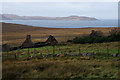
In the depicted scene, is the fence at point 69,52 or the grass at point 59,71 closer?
the grass at point 59,71

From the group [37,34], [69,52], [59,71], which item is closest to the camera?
[59,71]

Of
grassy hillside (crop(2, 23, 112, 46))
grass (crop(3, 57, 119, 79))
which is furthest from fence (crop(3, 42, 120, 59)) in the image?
grassy hillside (crop(2, 23, 112, 46))

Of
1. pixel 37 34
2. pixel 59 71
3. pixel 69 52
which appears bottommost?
pixel 59 71

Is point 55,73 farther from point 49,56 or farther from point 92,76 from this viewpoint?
point 49,56

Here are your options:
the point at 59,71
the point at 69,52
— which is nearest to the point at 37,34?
the point at 69,52

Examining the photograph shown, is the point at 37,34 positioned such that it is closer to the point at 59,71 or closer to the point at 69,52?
the point at 69,52

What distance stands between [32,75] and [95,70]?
3392mm

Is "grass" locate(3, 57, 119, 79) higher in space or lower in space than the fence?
lower

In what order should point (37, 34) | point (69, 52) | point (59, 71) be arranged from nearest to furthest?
1. point (59, 71)
2. point (69, 52)
3. point (37, 34)

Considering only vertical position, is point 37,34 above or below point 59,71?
above

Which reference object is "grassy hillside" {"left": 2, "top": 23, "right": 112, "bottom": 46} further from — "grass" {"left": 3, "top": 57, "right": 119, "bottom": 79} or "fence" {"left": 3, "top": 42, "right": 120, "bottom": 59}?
"grass" {"left": 3, "top": 57, "right": 119, "bottom": 79}

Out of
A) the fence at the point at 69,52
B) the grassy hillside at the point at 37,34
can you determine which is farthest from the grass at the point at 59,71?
the grassy hillside at the point at 37,34

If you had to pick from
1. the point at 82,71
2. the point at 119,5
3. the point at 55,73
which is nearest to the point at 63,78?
the point at 55,73

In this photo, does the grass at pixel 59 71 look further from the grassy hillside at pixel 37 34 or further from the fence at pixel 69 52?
the grassy hillside at pixel 37 34
